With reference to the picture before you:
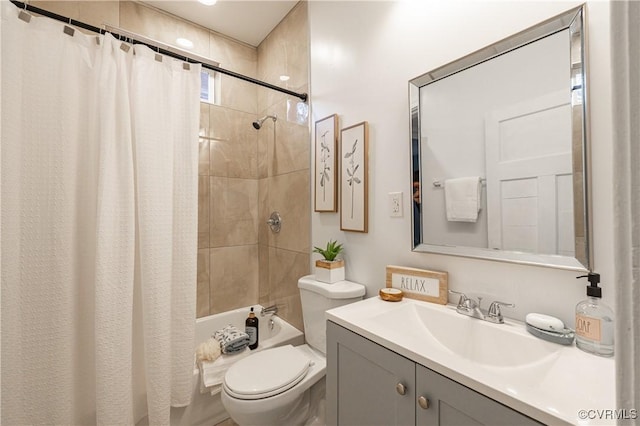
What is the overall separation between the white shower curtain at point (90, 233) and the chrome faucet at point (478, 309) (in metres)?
1.22

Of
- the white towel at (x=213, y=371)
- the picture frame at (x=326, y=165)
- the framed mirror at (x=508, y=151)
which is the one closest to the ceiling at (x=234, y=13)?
the picture frame at (x=326, y=165)

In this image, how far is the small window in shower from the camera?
2189mm

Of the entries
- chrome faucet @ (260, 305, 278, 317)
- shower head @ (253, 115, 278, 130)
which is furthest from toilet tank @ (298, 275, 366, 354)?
shower head @ (253, 115, 278, 130)

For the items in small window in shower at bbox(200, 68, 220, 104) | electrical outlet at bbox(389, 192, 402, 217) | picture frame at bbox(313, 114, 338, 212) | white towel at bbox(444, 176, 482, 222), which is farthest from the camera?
small window in shower at bbox(200, 68, 220, 104)

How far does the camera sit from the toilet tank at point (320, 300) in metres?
1.32

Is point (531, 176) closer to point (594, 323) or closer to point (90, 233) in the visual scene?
point (594, 323)

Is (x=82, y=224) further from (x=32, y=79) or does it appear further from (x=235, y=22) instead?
(x=235, y=22)

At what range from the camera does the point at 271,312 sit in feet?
6.78

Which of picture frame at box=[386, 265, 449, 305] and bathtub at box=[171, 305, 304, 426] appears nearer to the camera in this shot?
picture frame at box=[386, 265, 449, 305]

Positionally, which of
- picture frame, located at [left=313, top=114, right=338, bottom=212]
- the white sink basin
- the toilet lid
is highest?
picture frame, located at [left=313, top=114, right=338, bottom=212]

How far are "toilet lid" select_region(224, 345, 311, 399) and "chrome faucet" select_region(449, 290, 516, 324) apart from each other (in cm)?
77

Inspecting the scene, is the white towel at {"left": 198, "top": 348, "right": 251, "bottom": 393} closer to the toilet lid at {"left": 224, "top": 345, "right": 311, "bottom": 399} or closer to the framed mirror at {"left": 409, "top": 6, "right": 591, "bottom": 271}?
the toilet lid at {"left": 224, "top": 345, "right": 311, "bottom": 399}

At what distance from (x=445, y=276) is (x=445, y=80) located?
30.4 inches

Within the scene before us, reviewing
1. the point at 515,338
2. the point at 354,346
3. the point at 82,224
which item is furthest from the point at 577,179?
the point at 82,224
